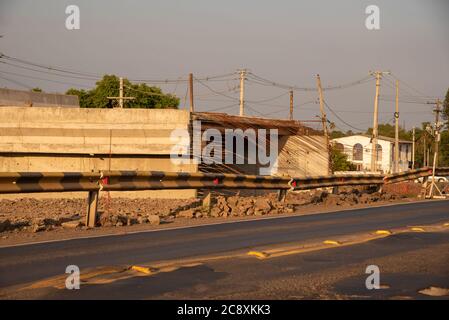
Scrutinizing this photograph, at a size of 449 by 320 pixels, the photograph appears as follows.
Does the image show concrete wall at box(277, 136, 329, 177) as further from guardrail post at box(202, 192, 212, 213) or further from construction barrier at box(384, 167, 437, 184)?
guardrail post at box(202, 192, 212, 213)

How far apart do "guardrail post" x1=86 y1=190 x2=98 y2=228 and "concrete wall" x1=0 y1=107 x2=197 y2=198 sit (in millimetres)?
11019

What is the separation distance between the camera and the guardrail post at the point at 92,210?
13.2 metres

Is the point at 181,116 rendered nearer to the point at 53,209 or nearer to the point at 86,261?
the point at 53,209

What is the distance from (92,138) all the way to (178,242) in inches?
583

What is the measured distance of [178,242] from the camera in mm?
11000

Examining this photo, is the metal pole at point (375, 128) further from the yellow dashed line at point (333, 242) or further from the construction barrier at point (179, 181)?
the yellow dashed line at point (333, 242)

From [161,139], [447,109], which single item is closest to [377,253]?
[161,139]

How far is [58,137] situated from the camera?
2514cm

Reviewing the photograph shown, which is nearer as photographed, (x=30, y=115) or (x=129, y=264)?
(x=129, y=264)

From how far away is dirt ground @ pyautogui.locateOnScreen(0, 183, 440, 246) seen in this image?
12.6 metres

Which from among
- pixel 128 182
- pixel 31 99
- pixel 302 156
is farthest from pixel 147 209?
pixel 31 99

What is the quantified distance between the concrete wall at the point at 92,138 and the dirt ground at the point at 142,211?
225cm
